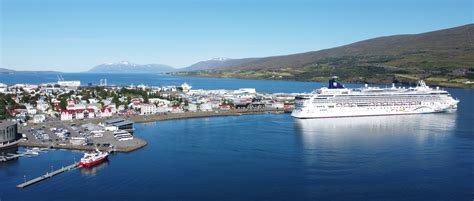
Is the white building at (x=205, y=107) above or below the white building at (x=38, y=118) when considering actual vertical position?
above

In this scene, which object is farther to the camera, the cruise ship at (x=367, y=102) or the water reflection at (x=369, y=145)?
the cruise ship at (x=367, y=102)

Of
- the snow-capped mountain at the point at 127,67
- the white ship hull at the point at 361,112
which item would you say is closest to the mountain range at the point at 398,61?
the white ship hull at the point at 361,112

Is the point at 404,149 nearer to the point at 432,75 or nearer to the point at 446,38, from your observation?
the point at 432,75

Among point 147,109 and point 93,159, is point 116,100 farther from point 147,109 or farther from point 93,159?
point 93,159

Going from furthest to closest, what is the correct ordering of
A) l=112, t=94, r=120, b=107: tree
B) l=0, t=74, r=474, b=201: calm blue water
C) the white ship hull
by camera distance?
1. l=112, t=94, r=120, b=107: tree
2. the white ship hull
3. l=0, t=74, r=474, b=201: calm blue water

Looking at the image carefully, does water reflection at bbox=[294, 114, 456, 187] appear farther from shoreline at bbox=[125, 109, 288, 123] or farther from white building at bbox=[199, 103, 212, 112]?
white building at bbox=[199, 103, 212, 112]

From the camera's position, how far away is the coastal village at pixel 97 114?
36.7 ft

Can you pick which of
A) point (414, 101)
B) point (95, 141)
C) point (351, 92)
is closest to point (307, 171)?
point (95, 141)

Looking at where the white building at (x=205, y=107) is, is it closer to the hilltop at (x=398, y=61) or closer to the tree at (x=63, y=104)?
the tree at (x=63, y=104)

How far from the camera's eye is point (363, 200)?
22.5 feet

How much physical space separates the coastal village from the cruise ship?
3072mm

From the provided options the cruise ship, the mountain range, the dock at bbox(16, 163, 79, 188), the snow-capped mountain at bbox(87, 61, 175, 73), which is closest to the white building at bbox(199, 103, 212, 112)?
the cruise ship

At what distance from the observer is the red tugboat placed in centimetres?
897

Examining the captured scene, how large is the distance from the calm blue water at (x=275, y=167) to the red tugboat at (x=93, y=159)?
0.75 ft
